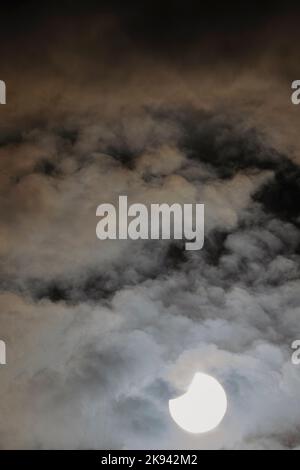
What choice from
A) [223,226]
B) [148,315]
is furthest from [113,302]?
[223,226]

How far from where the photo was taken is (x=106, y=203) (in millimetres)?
2984

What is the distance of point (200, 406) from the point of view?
110 inches

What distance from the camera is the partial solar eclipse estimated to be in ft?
9.05

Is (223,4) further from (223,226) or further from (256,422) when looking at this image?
(256,422)

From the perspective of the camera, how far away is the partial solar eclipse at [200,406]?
9.05 feet

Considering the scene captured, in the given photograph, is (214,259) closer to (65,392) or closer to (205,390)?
(205,390)

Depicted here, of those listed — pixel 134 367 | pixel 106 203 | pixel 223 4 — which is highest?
pixel 223 4

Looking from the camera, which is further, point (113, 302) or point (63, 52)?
point (63, 52)

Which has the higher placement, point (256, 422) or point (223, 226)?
point (223, 226)

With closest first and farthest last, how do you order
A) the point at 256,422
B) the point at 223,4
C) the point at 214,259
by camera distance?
1. the point at 256,422
2. the point at 214,259
3. the point at 223,4

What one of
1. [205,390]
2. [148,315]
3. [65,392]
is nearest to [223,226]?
[148,315]

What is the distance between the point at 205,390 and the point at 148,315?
1.56 ft

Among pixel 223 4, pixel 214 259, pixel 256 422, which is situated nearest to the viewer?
pixel 256 422

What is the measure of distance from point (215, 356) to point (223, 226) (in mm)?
686
